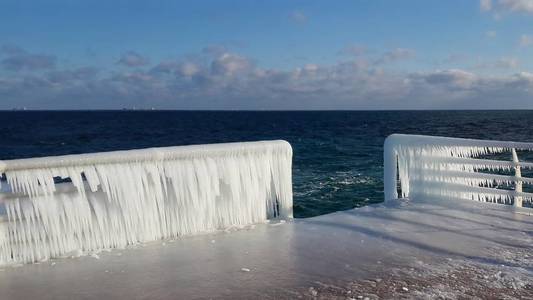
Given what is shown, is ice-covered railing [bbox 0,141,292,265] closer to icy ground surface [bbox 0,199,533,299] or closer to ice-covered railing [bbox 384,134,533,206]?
icy ground surface [bbox 0,199,533,299]

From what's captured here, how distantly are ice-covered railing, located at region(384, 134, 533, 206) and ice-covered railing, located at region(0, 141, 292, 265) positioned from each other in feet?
8.30

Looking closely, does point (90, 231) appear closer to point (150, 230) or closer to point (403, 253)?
point (150, 230)

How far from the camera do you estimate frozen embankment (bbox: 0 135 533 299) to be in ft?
15.0

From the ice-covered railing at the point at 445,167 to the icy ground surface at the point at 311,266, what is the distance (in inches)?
47.7

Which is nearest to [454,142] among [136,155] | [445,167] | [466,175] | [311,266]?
[445,167]

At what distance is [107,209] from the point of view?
5.80 metres

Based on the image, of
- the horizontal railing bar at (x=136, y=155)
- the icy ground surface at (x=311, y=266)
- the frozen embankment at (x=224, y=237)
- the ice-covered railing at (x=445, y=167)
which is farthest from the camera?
the ice-covered railing at (x=445, y=167)

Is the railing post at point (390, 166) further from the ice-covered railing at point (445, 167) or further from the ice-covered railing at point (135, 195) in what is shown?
the ice-covered railing at point (135, 195)

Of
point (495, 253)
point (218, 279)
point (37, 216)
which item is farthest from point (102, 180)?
point (495, 253)

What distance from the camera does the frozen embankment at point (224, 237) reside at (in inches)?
179

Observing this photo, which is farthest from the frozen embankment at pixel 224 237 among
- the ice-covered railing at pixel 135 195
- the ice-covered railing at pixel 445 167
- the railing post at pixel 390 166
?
the railing post at pixel 390 166

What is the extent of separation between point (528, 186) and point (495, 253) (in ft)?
49.9

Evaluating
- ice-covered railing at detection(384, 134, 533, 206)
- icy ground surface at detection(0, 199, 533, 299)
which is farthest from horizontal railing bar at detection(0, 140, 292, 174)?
ice-covered railing at detection(384, 134, 533, 206)

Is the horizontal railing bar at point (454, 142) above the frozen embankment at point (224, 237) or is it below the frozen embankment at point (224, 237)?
above
